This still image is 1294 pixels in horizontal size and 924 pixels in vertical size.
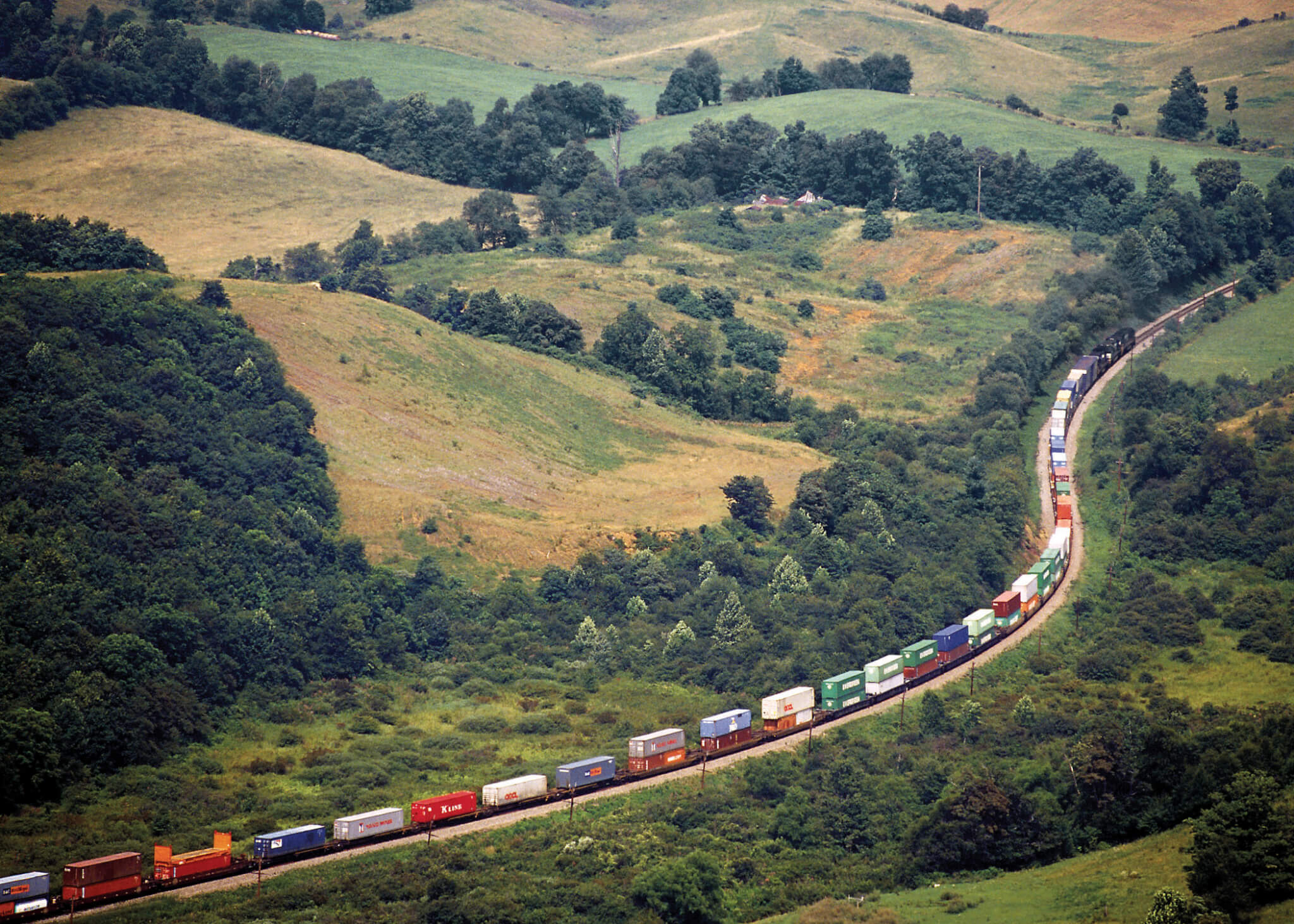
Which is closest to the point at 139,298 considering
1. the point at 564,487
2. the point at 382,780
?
the point at 564,487

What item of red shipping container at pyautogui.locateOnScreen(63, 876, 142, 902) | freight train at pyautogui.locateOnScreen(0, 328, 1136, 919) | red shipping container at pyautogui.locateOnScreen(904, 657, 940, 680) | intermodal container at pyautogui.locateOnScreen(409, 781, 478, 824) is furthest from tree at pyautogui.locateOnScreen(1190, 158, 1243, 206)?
red shipping container at pyautogui.locateOnScreen(63, 876, 142, 902)

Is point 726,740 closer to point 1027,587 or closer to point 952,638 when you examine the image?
point 952,638

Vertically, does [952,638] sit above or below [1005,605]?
below

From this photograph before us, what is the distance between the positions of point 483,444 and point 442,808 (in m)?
55.0

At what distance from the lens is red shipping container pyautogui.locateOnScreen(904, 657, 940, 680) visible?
10094 centimetres

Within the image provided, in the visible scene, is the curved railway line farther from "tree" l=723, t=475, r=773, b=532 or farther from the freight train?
"tree" l=723, t=475, r=773, b=532

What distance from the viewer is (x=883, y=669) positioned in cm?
9850

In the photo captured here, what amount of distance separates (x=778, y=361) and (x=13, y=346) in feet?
250

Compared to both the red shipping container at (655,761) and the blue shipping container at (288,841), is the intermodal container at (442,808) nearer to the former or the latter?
the blue shipping container at (288,841)

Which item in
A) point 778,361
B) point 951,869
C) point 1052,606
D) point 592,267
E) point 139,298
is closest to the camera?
point 951,869

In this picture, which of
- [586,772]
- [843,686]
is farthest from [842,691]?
[586,772]

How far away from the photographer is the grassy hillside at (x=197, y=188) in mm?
171500

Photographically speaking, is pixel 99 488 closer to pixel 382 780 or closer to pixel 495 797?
pixel 382 780

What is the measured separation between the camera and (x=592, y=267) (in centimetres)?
17450
